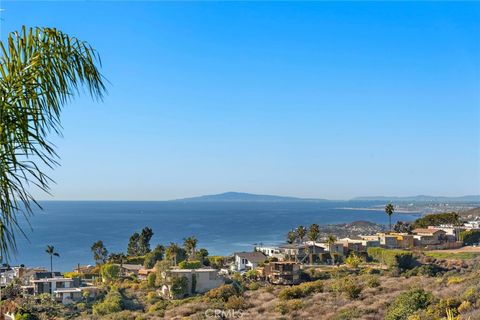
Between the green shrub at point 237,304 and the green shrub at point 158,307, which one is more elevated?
the green shrub at point 237,304

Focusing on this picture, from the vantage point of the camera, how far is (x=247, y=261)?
225ft

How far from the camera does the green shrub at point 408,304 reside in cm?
2603

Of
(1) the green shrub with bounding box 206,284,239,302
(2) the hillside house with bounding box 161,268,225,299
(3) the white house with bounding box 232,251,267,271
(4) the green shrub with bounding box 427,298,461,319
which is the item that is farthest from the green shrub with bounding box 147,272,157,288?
(4) the green shrub with bounding box 427,298,461,319

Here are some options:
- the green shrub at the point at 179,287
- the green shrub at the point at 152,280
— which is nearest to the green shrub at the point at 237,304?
the green shrub at the point at 179,287

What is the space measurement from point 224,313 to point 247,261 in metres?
36.6

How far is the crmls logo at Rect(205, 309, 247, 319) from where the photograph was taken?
31281 mm

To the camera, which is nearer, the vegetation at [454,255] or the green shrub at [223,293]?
the green shrub at [223,293]

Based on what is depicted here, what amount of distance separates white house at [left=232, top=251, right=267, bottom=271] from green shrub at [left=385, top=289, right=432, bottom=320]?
38631 mm

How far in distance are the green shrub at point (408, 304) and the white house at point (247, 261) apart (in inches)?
1521

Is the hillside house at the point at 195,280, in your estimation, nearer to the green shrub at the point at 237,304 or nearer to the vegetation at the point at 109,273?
the vegetation at the point at 109,273

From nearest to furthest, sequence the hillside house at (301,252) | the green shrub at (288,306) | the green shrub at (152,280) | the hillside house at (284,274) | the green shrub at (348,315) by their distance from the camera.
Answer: the green shrub at (348,315)
the green shrub at (288,306)
the green shrub at (152,280)
the hillside house at (284,274)
the hillside house at (301,252)

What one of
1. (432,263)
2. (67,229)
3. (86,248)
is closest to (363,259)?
(432,263)

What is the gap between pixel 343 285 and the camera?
122 ft

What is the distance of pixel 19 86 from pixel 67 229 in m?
187
